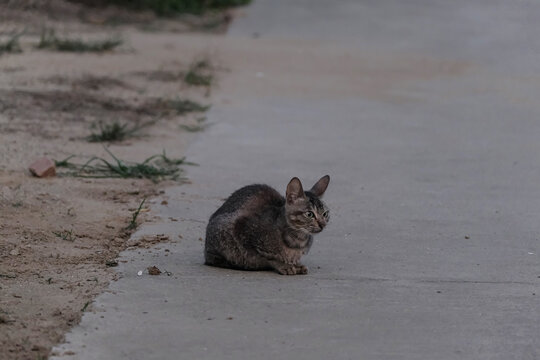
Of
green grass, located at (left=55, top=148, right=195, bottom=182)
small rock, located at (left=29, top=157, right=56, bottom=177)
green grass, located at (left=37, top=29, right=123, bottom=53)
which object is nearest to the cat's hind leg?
green grass, located at (left=55, top=148, right=195, bottom=182)

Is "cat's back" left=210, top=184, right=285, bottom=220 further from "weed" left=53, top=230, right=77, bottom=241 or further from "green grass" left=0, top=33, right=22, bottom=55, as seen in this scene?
"green grass" left=0, top=33, right=22, bottom=55

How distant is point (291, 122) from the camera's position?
1270 centimetres

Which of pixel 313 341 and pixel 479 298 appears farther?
pixel 479 298

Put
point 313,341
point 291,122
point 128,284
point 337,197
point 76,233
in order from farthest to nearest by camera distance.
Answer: point 291,122
point 337,197
point 76,233
point 128,284
point 313,341

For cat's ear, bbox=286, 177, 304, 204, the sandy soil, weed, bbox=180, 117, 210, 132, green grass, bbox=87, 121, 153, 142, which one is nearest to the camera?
the sandy soil

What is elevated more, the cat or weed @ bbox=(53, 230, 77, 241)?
the cat

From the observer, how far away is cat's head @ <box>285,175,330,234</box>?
6.94m

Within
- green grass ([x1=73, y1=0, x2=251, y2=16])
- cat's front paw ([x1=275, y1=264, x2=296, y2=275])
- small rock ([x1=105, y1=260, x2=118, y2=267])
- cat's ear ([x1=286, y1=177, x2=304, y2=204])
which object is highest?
cat's ear ([x1=286, y1=177, x2=304, y2=204])

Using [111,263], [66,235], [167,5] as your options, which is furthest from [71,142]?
[167,5]

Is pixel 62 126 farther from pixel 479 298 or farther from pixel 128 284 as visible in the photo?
pixel 479 298

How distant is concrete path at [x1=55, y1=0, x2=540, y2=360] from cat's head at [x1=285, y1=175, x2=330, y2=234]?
0.33 meters

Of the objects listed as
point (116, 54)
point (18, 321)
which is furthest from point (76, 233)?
point (116, 54)

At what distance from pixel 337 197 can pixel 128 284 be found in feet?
10.4

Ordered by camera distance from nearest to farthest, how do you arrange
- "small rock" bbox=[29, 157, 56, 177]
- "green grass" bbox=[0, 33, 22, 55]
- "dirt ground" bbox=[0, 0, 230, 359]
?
"dirt ground" bbox=[0, 0, 230, 359]
"small rock" bbox=[29, 157, 56, 177]
"green grass" bbox=[0, 33, 22, 55]
